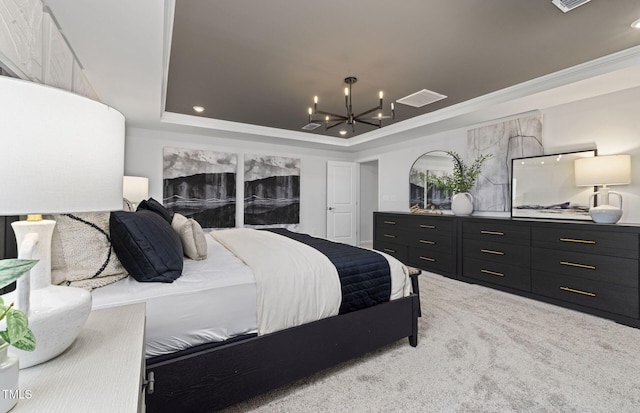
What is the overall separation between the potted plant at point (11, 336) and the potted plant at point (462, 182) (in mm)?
4345

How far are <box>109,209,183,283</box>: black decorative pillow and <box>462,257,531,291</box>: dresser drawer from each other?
350cm

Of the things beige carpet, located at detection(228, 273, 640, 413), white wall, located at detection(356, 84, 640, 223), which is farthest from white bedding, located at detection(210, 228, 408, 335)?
white wall, located at detection(356, 84, 640, 223)

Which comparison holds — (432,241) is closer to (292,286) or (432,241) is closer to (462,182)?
(462,182)

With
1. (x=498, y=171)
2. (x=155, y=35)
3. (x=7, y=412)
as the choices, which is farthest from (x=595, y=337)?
(x=155, y=35)

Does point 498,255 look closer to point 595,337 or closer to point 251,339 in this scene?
point 595,337

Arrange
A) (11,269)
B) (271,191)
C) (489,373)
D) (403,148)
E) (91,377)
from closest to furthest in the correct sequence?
1. (11,269)
2. (91,377)
3. (489,373)
4. (403,148)
5. (271,191)

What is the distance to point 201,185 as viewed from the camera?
16.5ft

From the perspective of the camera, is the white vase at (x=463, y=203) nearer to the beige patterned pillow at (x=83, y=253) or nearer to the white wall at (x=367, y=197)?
the white wall at (x=367, y=197)

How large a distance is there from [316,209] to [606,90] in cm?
472

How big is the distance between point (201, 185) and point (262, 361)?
4.12m

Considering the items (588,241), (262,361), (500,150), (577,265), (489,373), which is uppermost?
(500,150)

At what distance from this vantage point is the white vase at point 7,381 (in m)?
0.55

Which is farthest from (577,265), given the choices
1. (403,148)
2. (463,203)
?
(403,148)

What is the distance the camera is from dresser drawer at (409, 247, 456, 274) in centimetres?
397
